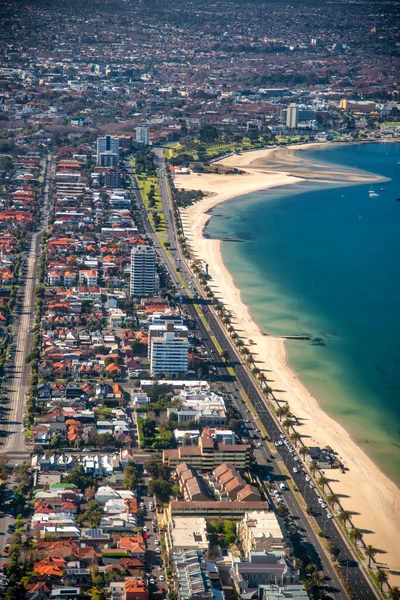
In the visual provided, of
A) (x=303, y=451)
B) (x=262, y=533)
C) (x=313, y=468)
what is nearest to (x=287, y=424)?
(x=303, y=451)

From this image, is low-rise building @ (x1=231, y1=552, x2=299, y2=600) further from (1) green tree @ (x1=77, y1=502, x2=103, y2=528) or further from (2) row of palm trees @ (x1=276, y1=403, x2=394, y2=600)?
(1) green tree @ (x1=77, y1=502, x2=103, y2=528)

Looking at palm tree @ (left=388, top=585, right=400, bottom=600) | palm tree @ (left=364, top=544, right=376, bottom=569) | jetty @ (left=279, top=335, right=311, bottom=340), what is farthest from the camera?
jetty @ (left=279, top=335, right=311, bottom=340)

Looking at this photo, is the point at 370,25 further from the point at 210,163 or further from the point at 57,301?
the point at 57,301

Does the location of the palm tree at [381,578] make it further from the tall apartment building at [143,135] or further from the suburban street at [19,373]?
the tall apartment building at [143,135]

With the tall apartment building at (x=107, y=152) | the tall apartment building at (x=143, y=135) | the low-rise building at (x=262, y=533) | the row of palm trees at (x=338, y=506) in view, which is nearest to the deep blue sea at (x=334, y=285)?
the row of palm trees at (x=338, y=506)

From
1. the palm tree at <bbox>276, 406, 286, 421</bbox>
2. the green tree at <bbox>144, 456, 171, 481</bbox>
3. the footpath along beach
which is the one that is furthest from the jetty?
the green tree at <bbox>144, 456, 171, 481</bbox>
